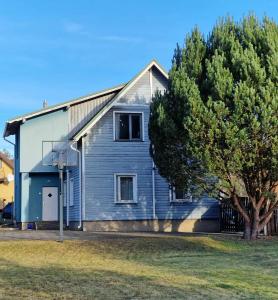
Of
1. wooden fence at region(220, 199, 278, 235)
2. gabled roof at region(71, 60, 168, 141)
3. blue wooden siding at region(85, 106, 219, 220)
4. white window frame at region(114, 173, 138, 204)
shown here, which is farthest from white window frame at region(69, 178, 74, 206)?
wooden fence at region(220, 199, 278, 235)

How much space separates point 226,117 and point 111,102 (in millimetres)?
9278

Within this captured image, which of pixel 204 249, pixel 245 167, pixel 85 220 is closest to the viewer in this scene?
pixel 204 249

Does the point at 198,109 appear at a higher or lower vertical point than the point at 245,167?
higher

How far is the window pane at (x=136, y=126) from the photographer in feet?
91.8

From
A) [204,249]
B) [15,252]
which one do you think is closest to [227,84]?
[204,249]

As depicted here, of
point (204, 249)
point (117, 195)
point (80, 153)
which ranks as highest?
point (80, 153)

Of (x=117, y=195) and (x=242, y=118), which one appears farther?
(x=117, y=195)

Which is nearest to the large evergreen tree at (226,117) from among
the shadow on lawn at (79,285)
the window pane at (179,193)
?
the window pane at (179,193)

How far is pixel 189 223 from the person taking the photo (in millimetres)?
27672

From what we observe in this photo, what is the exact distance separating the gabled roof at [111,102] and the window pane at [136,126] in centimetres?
139

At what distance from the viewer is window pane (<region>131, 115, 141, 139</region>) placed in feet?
91.8

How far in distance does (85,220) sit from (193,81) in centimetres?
994

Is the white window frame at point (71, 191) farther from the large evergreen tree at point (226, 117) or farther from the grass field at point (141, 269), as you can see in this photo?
the grass field at point (141, 269)

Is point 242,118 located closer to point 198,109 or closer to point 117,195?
point 198,109
